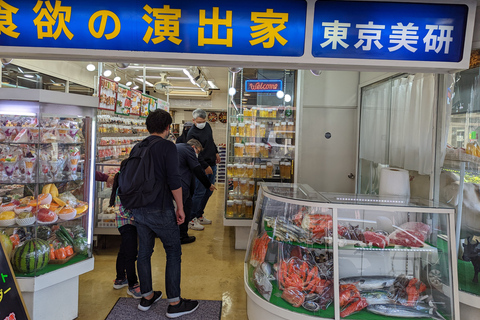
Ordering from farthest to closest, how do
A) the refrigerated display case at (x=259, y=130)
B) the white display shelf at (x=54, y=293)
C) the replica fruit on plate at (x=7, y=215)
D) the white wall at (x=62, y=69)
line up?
the white wall at (x=62, y=69)
the refrigerated display case at (x=259, y=130)
the replica fruit on plate at (x=7, y=215)
the white display shelf at (x=54, y=293)

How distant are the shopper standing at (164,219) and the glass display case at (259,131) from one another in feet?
6.77

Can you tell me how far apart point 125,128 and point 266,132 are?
2.32 m

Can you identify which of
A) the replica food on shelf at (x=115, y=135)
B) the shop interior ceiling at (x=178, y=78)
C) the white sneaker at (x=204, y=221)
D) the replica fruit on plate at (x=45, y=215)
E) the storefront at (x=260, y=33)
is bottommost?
the white sneaker at (x=204, y=221)

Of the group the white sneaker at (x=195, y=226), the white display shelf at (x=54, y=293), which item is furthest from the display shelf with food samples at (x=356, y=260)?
the white sneaker at (x=195, y=226)

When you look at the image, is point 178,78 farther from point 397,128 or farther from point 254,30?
point 254,30

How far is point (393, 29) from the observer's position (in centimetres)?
229

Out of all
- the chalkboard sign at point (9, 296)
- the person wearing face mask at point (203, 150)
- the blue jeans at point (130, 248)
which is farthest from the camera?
the person wearing face mask at point (203, 150)

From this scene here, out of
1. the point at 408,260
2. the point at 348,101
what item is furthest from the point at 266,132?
the point at 408,260

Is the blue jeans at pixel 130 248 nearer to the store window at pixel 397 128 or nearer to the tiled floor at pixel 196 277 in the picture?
the tiled floor at pixel 196 277

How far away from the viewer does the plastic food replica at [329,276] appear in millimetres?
2576

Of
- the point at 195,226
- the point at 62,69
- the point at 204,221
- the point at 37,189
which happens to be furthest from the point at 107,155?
the point at 62,69

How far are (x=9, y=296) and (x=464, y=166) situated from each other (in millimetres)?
3473

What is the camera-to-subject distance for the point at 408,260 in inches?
110

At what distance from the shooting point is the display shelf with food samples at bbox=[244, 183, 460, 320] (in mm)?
2535
